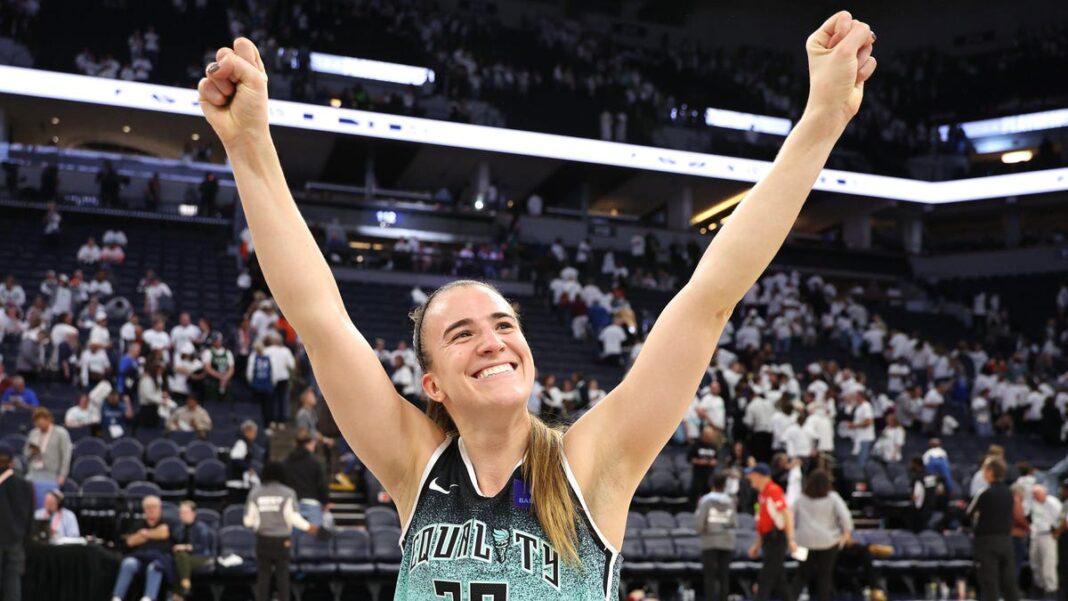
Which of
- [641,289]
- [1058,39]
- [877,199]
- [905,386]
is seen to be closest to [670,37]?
[877,199]

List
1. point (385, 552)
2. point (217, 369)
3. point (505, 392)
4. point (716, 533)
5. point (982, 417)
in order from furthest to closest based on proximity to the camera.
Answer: point (982, 417)
point (217, 369)
point (385, 552)
point (716, 533)
point (505, 392)

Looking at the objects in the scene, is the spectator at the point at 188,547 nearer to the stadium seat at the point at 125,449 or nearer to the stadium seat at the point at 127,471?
the stadium seat at the point at 127,471

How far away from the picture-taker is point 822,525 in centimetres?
1067

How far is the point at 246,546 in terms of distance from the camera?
11406 mm

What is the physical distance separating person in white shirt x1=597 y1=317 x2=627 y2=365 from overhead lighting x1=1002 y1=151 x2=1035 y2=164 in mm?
17905

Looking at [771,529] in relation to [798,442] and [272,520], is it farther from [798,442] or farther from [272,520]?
[798,442]

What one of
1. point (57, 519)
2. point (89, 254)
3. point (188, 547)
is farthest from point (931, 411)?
point (89, 254)

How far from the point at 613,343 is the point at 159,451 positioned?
29.7ft

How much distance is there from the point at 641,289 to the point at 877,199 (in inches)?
414

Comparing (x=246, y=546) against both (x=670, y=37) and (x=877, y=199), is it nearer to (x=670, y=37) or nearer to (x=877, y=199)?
(x=877, y=199)

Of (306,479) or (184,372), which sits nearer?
(306,479)

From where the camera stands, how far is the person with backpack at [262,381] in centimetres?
1488

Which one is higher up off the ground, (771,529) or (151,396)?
(151,396)

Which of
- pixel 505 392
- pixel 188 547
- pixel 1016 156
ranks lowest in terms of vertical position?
pixel 188 547
